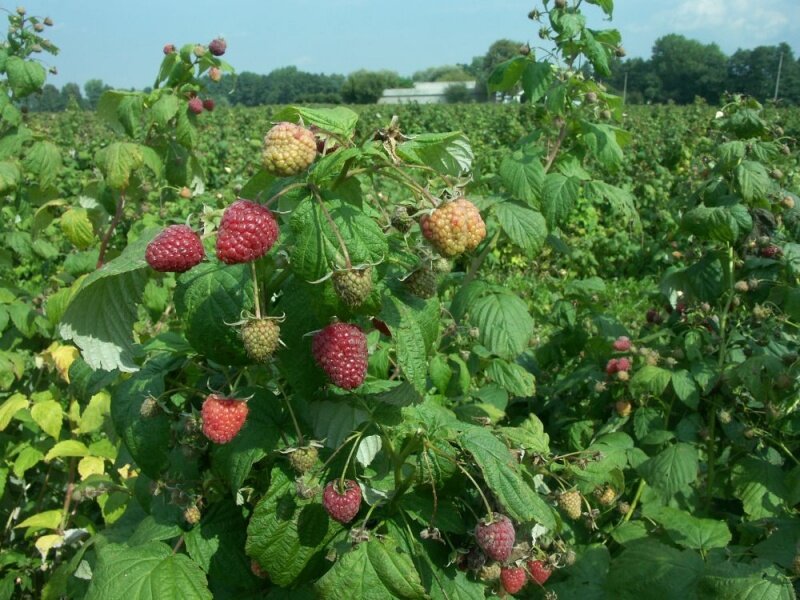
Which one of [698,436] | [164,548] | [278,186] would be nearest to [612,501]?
[698,436]

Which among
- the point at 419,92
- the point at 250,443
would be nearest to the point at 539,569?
the point at 250,443

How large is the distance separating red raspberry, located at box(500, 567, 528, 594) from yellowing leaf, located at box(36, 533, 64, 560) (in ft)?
5.71

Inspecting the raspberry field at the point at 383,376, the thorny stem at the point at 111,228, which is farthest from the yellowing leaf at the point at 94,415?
the thorny stem at the point at 111,228

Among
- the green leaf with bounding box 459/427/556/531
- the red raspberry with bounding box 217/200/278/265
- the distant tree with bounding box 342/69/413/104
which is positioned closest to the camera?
the red raspberry with bounding box 217/200/278/265

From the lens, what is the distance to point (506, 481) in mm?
1469

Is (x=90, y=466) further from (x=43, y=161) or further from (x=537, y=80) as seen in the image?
(x=537, y=80)

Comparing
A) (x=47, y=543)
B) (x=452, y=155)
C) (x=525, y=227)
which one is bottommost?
(x=47, y=543)

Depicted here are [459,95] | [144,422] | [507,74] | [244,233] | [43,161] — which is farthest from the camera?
[459,95]

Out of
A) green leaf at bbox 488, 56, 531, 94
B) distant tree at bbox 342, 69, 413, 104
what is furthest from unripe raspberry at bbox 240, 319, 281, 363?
distant tree at bbox 342, 69, 413, 104

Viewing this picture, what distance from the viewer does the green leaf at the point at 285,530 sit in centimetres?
148

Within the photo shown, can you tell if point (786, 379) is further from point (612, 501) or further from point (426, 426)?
point (426, 426)

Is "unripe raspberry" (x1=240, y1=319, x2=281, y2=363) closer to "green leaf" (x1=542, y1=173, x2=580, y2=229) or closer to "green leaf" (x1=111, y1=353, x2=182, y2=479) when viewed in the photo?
"green leaf" (x1=111, y1=353, x2=182, y2=479)

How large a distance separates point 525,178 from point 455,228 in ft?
4.99

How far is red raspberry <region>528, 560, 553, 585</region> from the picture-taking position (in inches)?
72.7
